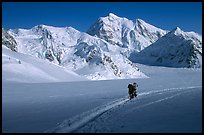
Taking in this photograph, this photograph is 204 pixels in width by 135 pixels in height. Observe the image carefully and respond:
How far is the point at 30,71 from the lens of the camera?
97812mm

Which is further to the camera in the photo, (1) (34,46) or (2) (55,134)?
(1) (34,46)

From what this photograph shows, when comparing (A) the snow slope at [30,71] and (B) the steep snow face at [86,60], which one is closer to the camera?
(A) the snow slope at [30,71]

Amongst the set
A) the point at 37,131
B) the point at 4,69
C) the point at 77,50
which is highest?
the point at 77,50

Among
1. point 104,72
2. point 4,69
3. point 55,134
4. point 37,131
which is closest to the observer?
point 55,134

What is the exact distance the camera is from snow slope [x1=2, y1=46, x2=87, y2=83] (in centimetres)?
8665

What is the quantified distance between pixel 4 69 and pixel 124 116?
7385 centimetres

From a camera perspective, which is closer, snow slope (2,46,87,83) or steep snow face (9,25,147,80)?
snow slope (2,46,87,83)

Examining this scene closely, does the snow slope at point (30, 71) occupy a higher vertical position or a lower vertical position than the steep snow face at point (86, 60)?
lower

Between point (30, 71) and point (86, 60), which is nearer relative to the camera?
point (30, 71)

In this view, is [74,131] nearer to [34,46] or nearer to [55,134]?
[55,134]

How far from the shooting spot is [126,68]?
170 meters

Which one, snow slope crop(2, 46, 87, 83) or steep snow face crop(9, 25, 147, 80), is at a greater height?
steep snow face crop(9, 25, 147, 80)

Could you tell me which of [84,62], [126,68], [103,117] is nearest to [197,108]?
[103,117]

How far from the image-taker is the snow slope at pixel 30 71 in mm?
86650
